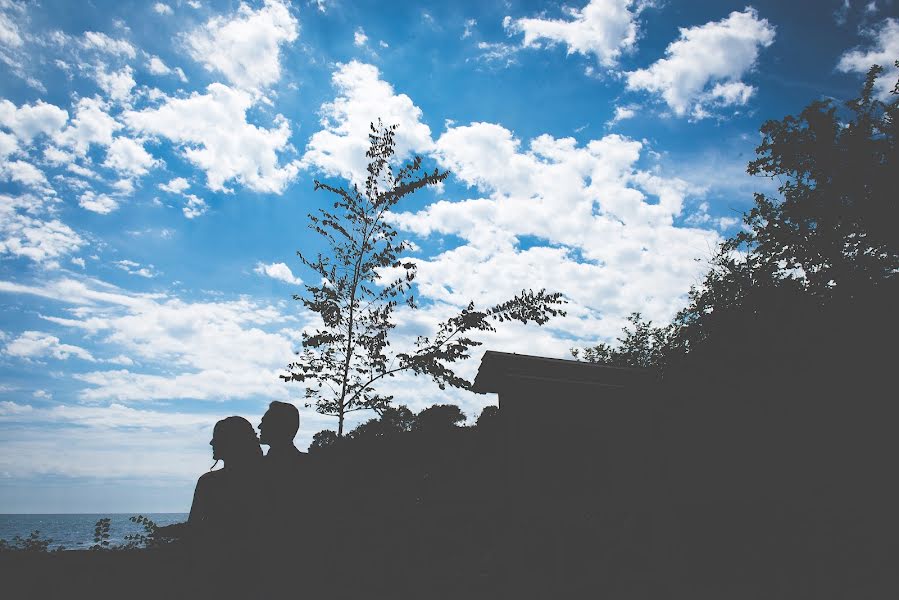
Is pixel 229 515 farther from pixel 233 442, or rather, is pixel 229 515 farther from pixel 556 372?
pixel 556 372

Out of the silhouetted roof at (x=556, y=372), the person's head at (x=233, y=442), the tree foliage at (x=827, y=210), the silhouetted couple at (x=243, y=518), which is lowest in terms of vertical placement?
the silhouetted couple at (x=243, y=518)

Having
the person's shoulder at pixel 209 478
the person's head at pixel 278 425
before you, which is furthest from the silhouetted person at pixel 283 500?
the person's shoulder at pixel 209 478

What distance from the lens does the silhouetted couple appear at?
261 cm

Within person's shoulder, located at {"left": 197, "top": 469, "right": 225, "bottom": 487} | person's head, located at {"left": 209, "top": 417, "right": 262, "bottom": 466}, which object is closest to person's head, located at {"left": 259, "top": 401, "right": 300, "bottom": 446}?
person's head, located at {"left": 209, "top": 417, "right": 262, "bottom": 466}

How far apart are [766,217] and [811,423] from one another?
19.8 metres

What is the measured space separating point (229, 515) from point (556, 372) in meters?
9.16

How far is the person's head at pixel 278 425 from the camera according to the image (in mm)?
3119

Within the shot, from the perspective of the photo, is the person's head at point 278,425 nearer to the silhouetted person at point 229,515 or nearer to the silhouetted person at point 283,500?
the silhouetted person at point 283,500

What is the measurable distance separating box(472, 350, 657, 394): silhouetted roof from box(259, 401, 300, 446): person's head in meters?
7.91

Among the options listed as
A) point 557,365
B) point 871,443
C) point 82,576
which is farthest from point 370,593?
point 871,443

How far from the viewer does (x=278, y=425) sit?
10.3 ft

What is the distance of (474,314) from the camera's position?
29.1 ft

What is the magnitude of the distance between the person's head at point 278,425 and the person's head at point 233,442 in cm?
18

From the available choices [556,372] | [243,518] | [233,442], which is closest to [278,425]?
[233,442]
